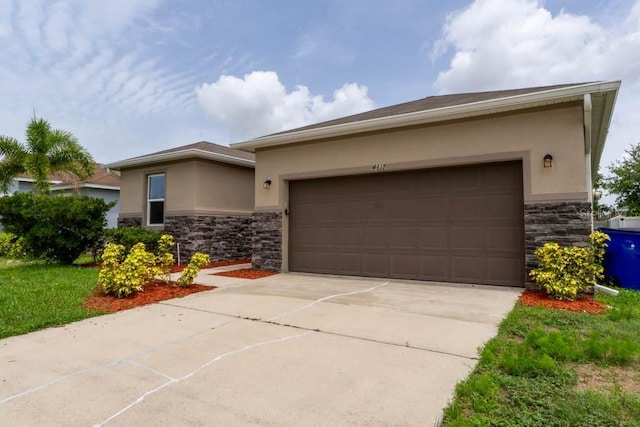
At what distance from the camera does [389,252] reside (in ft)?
26.8

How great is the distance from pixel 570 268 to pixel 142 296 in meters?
7.43

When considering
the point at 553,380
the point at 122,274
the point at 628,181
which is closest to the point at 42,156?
the point at 122,274

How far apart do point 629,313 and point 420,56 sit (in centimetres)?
917

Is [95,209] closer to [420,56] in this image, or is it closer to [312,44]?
[312,44]

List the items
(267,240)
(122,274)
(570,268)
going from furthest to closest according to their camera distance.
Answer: (267,240), (122,274), (570,268)

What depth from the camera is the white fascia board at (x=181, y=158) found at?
11.0m

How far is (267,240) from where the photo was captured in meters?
9.78

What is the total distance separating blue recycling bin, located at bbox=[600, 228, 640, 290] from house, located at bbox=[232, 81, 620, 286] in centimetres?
122

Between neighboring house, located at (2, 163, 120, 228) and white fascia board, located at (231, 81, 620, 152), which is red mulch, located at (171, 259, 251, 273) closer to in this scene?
white fascia board, located at (231, 81, 620, 152)

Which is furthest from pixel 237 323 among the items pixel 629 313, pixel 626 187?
pixel 626 187

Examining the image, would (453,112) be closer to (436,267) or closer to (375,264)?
(436,267)

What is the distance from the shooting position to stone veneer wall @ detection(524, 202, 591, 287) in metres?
6.30

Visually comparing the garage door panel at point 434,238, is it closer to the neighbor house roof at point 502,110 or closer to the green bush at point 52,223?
the neighbor house roof at point 502,110

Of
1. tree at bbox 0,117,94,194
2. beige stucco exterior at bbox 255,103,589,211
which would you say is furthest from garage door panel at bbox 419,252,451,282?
tree at bbox 0,117,94,194
